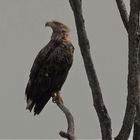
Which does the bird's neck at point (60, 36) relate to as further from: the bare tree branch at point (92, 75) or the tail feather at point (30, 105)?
the bare tree branch at point (92, 75)

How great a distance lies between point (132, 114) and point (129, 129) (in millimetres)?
178

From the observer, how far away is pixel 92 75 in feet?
17.1

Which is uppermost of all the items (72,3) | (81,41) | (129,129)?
(72,3)

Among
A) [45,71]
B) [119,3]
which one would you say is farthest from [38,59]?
[119,3]

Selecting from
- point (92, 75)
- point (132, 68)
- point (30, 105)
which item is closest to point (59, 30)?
point (30, 105)

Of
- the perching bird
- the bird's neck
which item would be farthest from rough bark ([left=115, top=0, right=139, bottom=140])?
the bird's neck

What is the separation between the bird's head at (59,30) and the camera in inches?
361

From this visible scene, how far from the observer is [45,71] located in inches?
330

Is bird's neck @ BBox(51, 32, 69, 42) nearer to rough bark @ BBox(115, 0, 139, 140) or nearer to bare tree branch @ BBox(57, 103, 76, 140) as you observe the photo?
bare tree branch @ BBox(57, 103, 76, 140)

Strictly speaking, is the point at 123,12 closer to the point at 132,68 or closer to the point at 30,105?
the point at 132,68

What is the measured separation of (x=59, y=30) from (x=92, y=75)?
13.6ft

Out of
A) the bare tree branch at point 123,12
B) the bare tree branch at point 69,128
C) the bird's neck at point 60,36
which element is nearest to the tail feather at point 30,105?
the bird's neck at point 60,36

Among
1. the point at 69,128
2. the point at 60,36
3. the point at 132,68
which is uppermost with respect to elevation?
the point at 60,36

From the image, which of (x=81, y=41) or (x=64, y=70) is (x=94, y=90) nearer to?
(x=81, y=41)
